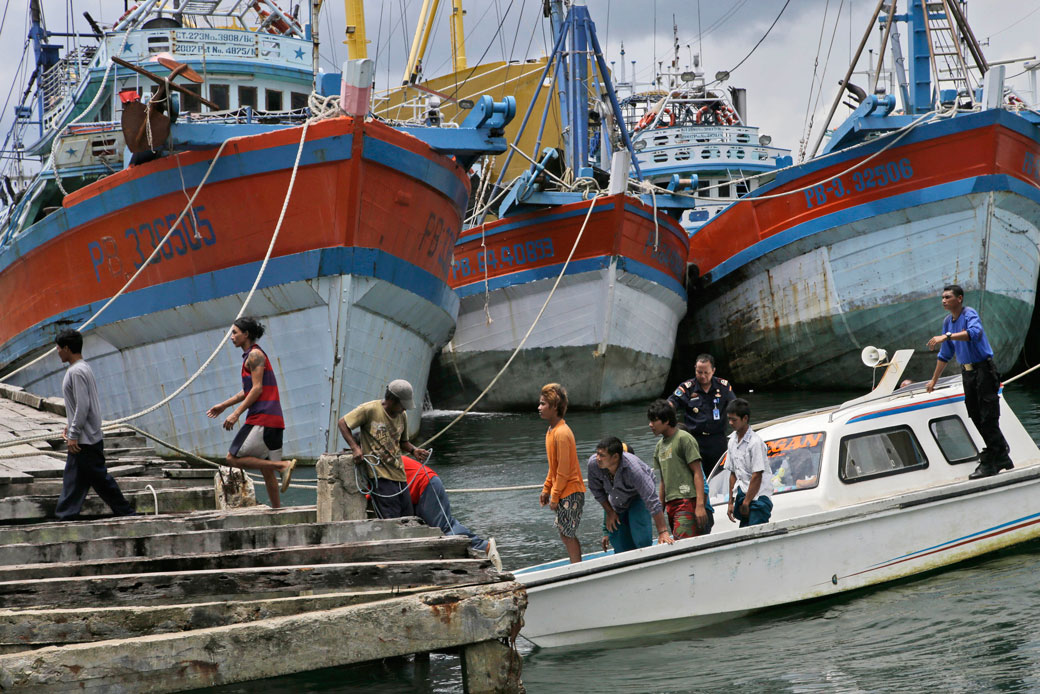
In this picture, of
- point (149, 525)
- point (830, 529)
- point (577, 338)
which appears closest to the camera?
point (149, 525)

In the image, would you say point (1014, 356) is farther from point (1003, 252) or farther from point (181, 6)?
point (181, 6)

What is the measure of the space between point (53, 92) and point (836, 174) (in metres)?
14.9

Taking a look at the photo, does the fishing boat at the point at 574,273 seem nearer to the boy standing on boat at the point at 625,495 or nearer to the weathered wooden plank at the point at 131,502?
the weathered wooden plank at the point at 131,502

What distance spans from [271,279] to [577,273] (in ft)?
29.8

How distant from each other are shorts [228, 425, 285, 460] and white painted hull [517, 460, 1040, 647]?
230 cm

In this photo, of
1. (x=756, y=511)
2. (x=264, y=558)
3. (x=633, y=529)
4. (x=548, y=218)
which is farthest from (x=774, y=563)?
(x=548, y=218)

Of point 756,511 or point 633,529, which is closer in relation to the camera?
point 633,529

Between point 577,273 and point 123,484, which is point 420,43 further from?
point 123,484

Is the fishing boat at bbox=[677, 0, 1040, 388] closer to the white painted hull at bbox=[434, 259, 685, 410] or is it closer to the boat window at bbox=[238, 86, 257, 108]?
the white painted hull at bbox=[434, 259, 685, 410]

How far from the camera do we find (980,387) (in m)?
8.88

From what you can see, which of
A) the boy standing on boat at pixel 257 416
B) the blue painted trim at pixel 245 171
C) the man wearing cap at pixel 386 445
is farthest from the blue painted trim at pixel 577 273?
the man wearing cap at pixel 386 445

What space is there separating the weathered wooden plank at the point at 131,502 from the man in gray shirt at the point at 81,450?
0.34 m

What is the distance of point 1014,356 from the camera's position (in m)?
22.7

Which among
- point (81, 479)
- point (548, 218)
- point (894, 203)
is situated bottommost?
point (81, 479)
